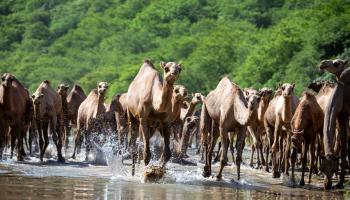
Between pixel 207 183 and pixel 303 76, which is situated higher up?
pixel 303 76

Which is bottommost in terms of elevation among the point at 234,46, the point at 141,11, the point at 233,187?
the point at 233,187

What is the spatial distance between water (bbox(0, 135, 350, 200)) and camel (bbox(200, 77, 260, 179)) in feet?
1.66

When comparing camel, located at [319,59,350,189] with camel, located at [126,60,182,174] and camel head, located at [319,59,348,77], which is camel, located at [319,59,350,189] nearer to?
camel head, located at [319,59,348,77]

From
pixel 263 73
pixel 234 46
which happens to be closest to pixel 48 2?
pixel 234 46

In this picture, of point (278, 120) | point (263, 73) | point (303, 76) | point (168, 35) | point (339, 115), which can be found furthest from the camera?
point (168, 35)

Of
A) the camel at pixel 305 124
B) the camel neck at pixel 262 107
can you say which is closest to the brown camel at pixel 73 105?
the camel neck at pixel 262 107

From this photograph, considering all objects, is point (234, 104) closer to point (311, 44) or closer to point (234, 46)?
point (311, 44)

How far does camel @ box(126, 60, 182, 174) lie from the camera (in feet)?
50.9

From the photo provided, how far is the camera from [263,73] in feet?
195

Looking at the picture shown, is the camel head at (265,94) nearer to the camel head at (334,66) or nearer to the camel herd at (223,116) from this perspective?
the camel herd at (223,116)

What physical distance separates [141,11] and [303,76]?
7610 centimetres

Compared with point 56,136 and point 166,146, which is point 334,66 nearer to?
point 166,146

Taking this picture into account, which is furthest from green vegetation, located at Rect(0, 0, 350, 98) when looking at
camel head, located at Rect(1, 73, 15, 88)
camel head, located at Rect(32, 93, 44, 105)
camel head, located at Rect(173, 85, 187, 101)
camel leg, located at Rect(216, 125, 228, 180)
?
camel leg, located at Rect(216, 125, 228, 180)

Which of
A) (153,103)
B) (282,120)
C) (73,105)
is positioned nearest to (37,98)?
(153,103)
